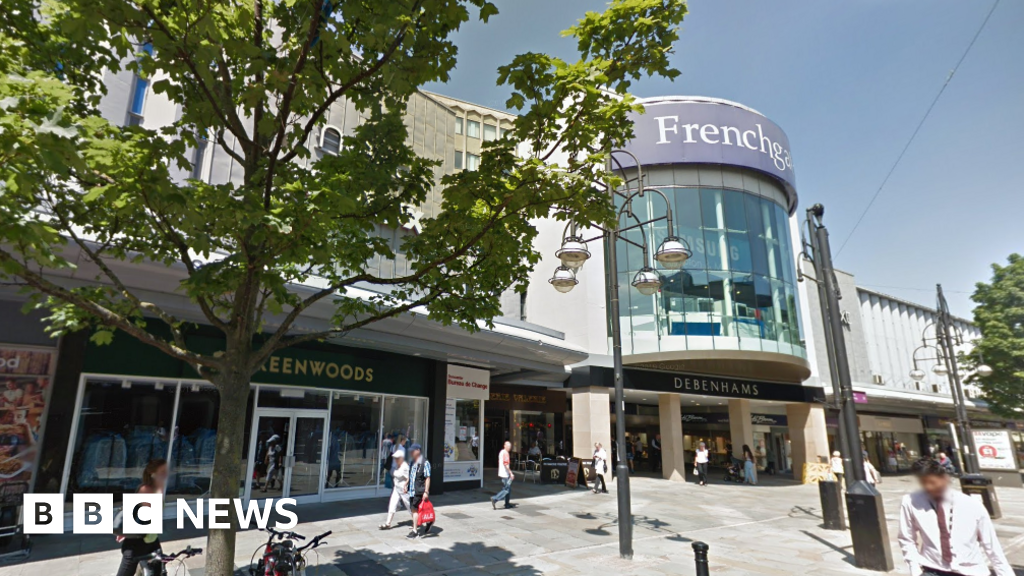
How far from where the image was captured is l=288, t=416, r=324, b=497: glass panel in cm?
1325

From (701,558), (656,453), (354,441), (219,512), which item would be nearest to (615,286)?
(701,558)

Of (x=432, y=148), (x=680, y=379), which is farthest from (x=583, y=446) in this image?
(x=432, y=148)

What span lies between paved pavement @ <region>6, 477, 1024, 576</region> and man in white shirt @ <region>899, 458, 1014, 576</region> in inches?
169

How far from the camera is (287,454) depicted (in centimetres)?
1309

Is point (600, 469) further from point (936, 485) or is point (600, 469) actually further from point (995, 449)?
point (995, 449)

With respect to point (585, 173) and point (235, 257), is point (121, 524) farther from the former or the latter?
point (585, 173)

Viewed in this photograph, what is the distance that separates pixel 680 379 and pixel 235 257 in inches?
847

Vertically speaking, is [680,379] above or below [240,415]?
above

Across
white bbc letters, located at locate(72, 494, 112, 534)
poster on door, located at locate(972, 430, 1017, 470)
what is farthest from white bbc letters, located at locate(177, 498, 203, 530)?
poster on door, located at locate(972, 430, 1017, 470)

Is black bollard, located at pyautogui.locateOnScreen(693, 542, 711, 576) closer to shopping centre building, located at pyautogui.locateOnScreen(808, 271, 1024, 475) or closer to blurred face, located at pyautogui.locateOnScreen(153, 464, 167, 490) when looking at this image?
blurred face, located at pyautogui.locateOnScreen(153, 464, 167, 490)

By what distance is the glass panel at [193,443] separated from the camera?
11484 millimetres

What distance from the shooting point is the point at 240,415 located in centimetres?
562

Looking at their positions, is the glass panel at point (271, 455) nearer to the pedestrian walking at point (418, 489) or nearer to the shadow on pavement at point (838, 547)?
the pedestrian walking at point (418, 489)

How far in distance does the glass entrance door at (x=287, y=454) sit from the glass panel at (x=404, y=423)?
1.98 meters
